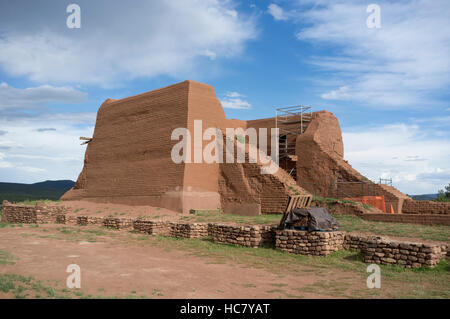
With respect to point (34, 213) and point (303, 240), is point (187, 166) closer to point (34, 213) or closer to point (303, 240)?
point (34, 213)

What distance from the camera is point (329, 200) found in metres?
18.6

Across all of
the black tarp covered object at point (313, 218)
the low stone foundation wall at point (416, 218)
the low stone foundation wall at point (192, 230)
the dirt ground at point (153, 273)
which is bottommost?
the dirt ground at point (153, 273)

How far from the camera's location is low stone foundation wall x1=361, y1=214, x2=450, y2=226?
14948 mm

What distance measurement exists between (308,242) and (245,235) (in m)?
2.16

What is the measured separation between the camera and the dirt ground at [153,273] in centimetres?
652

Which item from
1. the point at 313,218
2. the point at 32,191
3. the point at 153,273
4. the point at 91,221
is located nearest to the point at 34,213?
the point at 91,221

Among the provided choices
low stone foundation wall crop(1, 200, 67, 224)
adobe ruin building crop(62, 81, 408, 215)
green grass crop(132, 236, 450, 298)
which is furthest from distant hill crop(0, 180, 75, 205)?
green grass crop(132, 236, 450, 298)

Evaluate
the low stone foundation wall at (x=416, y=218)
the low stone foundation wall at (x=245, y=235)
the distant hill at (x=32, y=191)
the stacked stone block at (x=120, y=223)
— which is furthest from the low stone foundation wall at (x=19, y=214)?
the distant hill at (x=32, y=191)

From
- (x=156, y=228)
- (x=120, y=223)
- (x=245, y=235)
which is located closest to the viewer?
(x=245, y=235)

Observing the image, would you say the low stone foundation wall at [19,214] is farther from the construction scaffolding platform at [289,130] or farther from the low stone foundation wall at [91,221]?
the construction scaffolding platform at [289,130]

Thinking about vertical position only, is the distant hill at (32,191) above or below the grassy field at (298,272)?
above

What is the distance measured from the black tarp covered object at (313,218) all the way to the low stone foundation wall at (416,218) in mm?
6375

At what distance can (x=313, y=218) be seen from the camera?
10.1 metres
